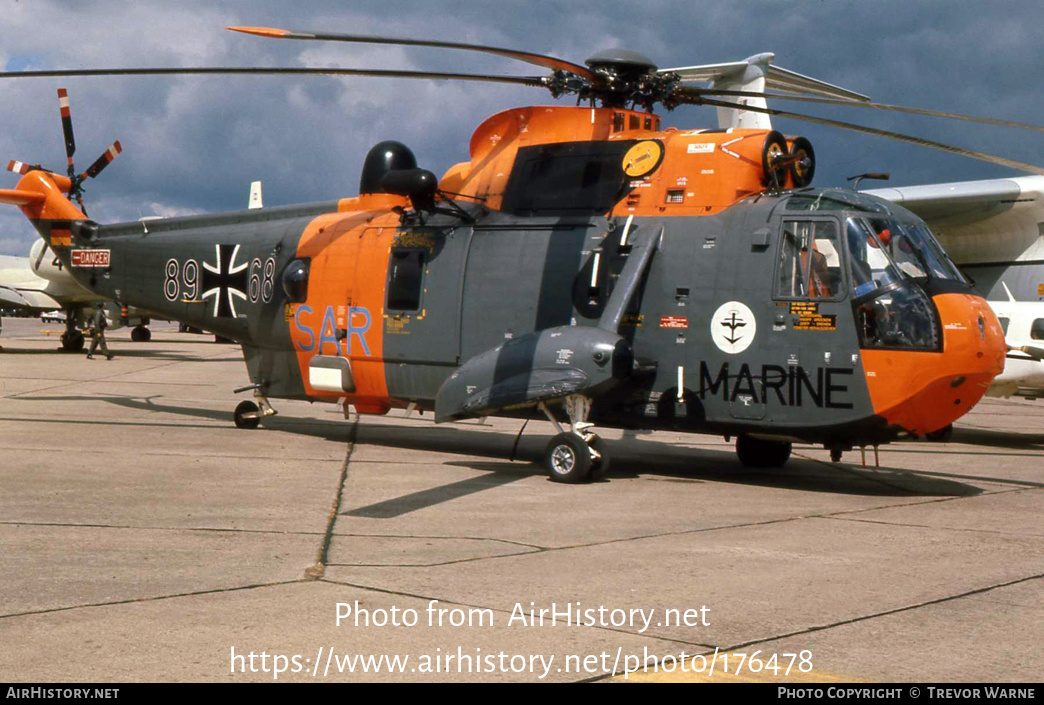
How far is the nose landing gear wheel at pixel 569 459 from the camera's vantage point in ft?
34.8

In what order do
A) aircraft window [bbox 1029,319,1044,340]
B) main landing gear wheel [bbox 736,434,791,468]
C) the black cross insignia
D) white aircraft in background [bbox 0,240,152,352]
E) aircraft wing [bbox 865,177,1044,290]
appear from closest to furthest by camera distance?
main landing gear wheel [bbox 736,434,791,468] → the black cross insignia → aircraft window [bbox 1029,319,1044,340] → aircraft wing [bbox 865,177,1044,290] → white aircraft in background [bbox 0,240,152,352]


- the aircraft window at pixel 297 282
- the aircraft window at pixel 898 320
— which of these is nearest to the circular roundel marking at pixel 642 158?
the aircraft window at pixel 898 320

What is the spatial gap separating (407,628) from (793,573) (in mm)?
2618

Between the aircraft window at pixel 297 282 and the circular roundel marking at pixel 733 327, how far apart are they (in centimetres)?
569

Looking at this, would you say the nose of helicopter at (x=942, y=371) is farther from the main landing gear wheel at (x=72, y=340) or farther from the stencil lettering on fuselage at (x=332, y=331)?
the main landing gear wheel at (x=72, y=340)

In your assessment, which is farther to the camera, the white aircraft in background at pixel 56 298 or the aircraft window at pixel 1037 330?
the white aircraft in background at pixel 56 298

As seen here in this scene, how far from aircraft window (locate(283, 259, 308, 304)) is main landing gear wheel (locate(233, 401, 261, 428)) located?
1.92 m

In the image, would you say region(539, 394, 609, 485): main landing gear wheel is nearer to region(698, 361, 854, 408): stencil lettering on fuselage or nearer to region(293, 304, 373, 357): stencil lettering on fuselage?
region(698, 361, 854, 408): stencil lettering on fuselage

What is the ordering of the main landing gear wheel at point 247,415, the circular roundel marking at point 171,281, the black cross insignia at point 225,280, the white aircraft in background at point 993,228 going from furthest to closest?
the white aircraft in background at point 993,228 < the circular roundel marking at point 171,281 < the main landing gear wheel at point 247,415 < the black cross insignia at point 225,280

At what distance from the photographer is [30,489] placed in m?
9.08

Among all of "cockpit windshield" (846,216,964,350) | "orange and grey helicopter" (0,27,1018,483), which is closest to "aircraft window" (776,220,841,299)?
"orange and grey helicopter" (0,27,1018,483)

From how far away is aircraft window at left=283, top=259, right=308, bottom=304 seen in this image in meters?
14.0

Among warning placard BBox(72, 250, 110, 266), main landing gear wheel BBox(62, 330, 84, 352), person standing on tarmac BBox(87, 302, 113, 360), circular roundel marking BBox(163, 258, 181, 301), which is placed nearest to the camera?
circular roundel marking BBox(163, 258, 181, 301)
